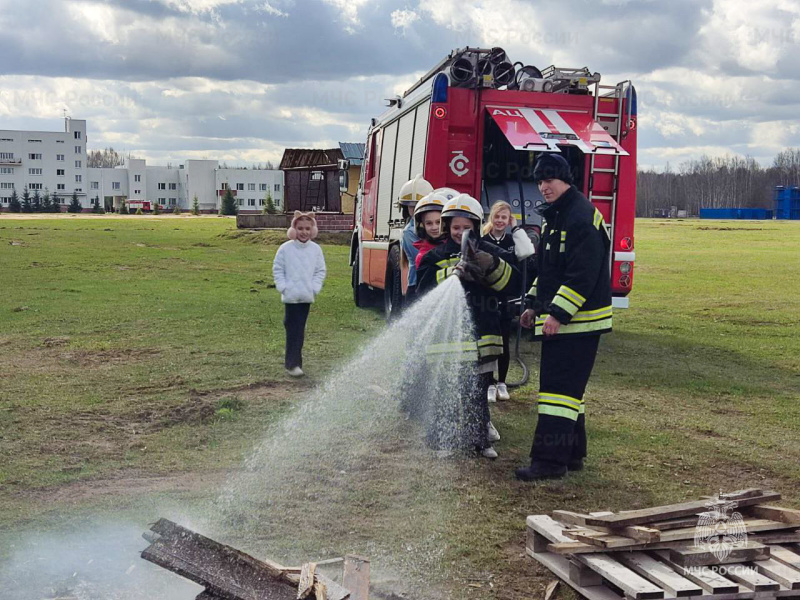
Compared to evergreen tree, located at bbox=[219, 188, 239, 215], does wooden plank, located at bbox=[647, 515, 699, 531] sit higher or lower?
lower

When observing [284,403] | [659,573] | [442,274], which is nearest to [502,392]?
[284,403]

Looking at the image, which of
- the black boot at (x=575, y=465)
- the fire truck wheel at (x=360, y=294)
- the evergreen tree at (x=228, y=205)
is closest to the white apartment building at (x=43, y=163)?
the evergreen tree at (x=228, y=205)

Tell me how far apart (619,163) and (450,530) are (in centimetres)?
665

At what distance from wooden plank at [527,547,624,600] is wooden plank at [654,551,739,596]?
275mm

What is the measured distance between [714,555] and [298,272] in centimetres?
547

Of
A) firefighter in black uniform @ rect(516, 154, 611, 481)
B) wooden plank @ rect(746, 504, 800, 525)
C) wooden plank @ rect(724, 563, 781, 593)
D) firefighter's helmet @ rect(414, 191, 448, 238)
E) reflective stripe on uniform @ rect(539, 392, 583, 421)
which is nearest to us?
wooden plank @ rect(724, 563, 781, 593)

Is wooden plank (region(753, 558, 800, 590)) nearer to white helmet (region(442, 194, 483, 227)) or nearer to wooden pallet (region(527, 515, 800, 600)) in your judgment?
wooden pallet (region(527, 515, 800, 600))

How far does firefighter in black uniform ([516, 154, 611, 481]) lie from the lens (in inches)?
209

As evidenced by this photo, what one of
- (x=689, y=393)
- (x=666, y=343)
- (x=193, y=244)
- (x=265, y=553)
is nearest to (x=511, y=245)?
(x=689, y=393)

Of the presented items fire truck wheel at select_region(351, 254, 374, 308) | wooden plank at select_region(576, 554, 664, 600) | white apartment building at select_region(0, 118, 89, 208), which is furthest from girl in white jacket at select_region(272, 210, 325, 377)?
white apartment building at select_region(0, 118, 89, 208)

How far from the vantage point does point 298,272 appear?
337 inches

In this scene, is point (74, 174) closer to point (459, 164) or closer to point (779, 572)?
point (459, 164)

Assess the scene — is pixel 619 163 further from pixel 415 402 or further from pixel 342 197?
pixel 342 197

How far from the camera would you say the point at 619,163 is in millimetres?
10305
